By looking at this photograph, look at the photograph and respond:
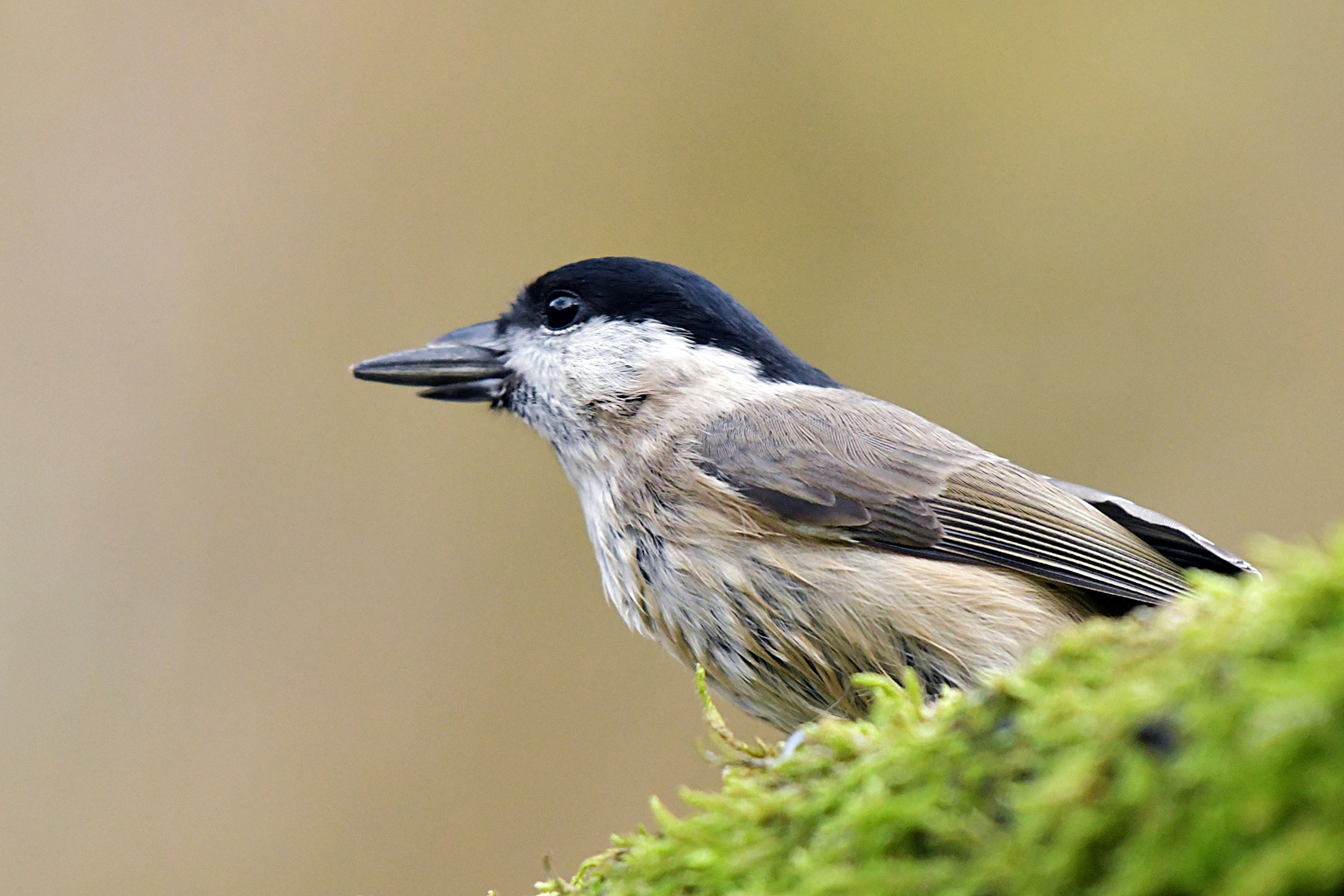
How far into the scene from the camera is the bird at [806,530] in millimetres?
2436

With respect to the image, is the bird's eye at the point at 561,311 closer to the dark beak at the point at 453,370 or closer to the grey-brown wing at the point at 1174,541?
the dark beak at the point at 453,370

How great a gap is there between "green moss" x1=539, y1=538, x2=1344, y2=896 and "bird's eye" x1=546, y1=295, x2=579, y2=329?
7.36 feet

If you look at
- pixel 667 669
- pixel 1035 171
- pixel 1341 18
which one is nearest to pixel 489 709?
pixel 667 669

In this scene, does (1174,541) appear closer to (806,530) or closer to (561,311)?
(806,530)

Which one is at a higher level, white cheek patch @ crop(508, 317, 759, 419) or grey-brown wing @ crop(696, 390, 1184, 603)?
white cheek patch @ crop(508, 317, 759, 419)

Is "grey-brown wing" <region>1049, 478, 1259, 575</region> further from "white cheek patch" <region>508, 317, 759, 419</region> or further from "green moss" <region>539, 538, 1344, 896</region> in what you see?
"green moss" <region>539, 538, 1344, 896</region>

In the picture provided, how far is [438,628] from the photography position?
6375 mm

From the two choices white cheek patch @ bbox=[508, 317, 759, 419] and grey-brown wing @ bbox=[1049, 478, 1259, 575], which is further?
white cheek patch @ bbox=[508, 317, 759, 419]

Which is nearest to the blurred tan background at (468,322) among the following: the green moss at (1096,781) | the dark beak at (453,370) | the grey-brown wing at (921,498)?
the dark beak at (453,370)

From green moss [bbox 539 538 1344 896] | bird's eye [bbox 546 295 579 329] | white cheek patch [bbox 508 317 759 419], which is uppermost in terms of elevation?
bird's eye [bbox 546 295 579 329]

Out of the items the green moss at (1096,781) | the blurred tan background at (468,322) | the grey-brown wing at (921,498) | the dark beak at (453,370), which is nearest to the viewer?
the green moss at (1096,781)

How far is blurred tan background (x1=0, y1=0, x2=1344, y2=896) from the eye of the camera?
5965mm

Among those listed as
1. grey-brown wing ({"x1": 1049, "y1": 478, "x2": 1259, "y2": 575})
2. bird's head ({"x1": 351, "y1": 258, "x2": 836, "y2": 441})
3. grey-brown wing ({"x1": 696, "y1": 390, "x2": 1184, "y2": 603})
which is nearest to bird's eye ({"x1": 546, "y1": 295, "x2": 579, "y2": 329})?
bird's head ({"x1": 351, "y1": 258, "x2": 836, "y2": 441})

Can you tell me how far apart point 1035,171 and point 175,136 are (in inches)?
206
